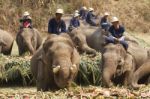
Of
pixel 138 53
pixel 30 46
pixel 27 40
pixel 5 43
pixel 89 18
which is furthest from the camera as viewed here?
pixel 89 18

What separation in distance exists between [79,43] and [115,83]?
823cm

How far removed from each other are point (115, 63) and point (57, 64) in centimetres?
212

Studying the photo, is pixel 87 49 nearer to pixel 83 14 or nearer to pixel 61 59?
pixel 83 14

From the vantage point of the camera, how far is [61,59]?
444 inches

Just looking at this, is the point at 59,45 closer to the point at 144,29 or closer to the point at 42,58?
the point at 42,58

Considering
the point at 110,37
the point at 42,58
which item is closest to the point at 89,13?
the point at 110,37

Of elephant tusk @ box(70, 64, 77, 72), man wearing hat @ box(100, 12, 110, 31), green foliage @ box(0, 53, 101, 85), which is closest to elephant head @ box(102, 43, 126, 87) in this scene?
elephant tusk @ box(70, 64, 77, 72)

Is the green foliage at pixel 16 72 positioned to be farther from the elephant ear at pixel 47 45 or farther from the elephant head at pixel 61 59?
the elephant ear at pixel 47 45

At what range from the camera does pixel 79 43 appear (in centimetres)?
2102

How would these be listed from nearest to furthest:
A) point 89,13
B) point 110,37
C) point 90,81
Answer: point 110,37 < point 90,81 < point 89,13

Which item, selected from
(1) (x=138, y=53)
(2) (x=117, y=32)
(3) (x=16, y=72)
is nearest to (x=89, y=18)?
(3) (x=16, y=72)

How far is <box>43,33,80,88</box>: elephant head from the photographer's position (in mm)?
10938

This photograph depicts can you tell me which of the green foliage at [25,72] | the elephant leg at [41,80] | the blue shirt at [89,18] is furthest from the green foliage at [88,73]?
the blue shirt at [89,18]

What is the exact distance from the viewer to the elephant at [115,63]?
12464mm
